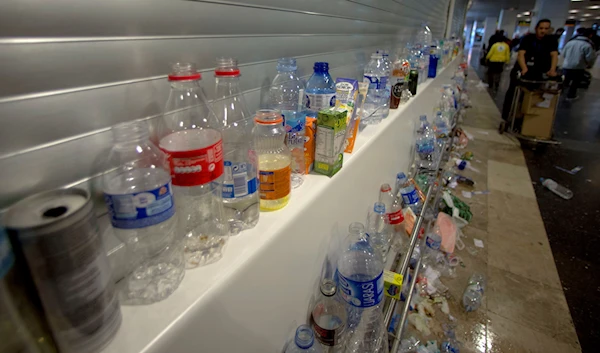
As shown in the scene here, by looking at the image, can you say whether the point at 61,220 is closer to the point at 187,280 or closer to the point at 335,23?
the point at 187,280

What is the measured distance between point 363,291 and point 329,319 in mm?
182

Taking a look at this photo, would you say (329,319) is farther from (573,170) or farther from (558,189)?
(573,170)

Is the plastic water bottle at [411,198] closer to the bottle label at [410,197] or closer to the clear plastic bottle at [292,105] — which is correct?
the bottle label at [410,197]

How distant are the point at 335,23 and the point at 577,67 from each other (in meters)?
9.69

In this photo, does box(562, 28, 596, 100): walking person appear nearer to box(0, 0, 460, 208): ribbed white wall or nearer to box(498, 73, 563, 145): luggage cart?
box(498, 73, 563, 145): luggage cart

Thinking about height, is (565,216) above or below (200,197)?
below

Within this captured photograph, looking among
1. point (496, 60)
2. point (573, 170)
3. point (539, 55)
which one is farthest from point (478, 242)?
point (496, 60)

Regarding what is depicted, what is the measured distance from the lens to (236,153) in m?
0.83

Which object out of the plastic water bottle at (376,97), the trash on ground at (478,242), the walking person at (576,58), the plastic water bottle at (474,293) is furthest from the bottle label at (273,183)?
the walking person at (576,58)

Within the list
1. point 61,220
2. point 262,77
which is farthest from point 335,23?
point 61,220

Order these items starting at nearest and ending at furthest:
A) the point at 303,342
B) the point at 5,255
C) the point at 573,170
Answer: the point at 5,255 < the point at 303,342 < the point at 573,170

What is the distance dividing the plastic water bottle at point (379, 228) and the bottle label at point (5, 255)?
4.06ft

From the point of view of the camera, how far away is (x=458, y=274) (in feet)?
6.81

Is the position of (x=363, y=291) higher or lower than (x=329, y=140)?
lower
